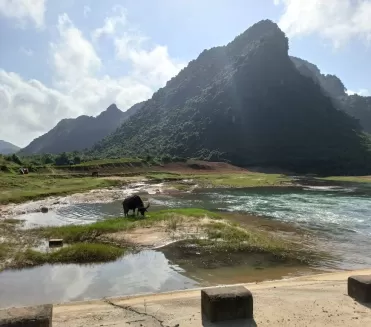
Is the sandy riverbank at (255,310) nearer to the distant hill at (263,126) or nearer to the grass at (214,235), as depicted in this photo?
the grass at (214,235)

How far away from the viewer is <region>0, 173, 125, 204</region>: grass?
145 ft

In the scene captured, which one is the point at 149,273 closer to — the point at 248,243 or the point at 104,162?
the point at 248,243

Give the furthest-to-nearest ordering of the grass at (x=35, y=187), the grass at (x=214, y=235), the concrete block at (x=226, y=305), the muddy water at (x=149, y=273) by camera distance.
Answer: the grass at (x=35, y=187), the grass at (x=214, y=235), the muddy water at (x=149, y=273), the concrete block at (x=226, y=305)

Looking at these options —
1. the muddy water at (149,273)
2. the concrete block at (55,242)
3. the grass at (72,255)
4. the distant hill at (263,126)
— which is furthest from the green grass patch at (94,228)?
the distant hill at (263,126)

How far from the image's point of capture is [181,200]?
160 ft

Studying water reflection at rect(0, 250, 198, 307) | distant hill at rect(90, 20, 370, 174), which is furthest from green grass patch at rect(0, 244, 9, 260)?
distant hill at rect(90, 20, 370, 174)

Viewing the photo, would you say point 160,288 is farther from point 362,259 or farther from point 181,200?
point 181,200

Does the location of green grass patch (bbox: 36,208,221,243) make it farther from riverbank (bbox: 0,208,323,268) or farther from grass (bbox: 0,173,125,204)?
grass (bbox: 0,173,125,204)

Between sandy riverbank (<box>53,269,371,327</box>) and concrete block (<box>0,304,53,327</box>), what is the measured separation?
130 cm

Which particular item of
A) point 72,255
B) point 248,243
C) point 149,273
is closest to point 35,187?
point 72,255

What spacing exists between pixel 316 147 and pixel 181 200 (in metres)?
118

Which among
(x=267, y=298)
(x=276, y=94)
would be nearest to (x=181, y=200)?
(x=267, y=298)

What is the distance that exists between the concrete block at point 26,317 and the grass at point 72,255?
887cm

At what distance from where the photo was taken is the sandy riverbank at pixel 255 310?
362 inches
